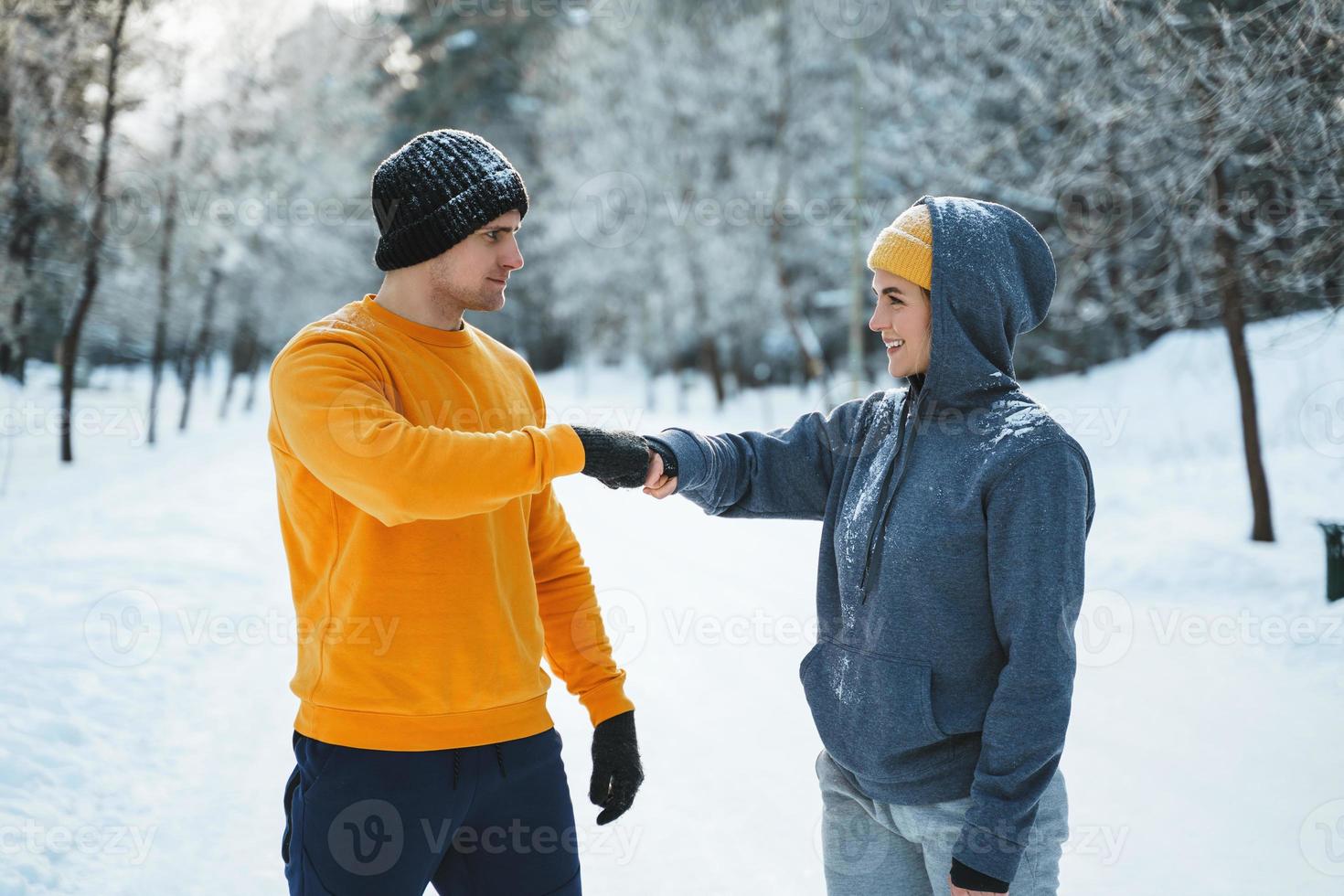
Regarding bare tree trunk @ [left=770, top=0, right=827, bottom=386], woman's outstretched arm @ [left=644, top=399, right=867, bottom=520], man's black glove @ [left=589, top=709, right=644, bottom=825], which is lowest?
man's black glove @ [left=589, top=709, right=644, bottom=825]

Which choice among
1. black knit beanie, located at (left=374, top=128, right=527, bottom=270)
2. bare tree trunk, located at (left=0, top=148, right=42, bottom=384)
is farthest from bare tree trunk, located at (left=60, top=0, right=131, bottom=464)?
black knit beanie, located at (left=374, top=128, right=527, bottom=270)

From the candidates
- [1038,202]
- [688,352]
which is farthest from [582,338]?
[1038,202]

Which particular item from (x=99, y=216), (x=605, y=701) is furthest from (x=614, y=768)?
(x=99, y=216)

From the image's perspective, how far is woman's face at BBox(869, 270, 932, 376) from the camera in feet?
7.30

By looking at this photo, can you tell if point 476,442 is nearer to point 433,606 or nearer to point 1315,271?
point 433,606

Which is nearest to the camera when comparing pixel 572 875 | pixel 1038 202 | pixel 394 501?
pixel 394 501

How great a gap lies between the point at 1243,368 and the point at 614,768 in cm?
879

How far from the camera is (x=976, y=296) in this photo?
6.84ft

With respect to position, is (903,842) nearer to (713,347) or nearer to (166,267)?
(166,267)

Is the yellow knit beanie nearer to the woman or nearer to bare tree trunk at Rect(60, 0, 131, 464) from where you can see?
the woman

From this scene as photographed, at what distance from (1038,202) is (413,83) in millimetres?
25830

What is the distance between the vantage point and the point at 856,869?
7.04 ft

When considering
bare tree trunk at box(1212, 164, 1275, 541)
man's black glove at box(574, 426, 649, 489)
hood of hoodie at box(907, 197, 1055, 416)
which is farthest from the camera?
bare tree trunk at box(1212, 164, 1275, 541)

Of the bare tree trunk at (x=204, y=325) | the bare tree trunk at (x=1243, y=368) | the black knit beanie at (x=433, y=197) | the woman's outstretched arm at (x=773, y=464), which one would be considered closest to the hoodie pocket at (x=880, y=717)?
the woman's outstretched arm at (x=773, y=464)
